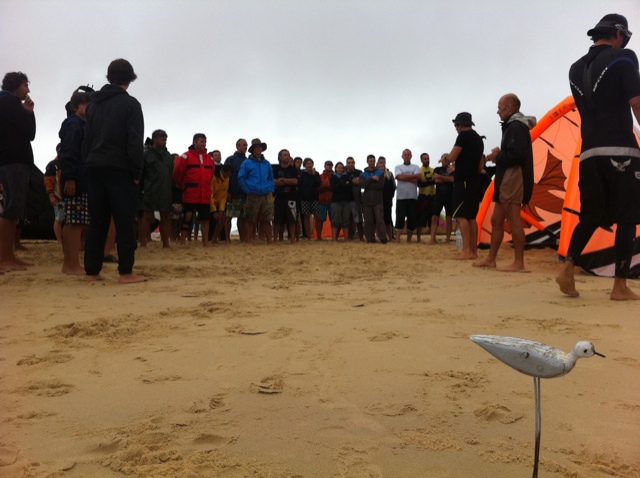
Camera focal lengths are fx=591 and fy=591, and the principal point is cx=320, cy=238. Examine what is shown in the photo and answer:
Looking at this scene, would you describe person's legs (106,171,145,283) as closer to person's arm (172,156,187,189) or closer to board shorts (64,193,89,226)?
board shorts (64,193,89,226)

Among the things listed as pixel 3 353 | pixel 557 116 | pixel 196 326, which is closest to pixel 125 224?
pixel 196 326

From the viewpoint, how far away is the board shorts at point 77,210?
508 centimetres

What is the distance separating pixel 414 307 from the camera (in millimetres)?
3570

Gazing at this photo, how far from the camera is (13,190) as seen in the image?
5.26m

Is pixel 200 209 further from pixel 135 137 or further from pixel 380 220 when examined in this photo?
pixel 135 137

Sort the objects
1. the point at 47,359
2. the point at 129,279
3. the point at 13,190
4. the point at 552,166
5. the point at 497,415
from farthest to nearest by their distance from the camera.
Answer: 1. the point at 552,166
2. the point at 13,190
3. the point at 129,279
4. the point at 47,359
5. the point at 497,415

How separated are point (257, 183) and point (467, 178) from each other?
4026 millimetres

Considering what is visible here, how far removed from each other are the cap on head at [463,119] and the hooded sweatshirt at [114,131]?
3.76m

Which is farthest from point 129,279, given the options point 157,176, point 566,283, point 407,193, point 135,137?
point 407,193

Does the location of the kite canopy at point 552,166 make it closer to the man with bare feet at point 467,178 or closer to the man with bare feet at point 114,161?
the man with bare feet at point 467,178

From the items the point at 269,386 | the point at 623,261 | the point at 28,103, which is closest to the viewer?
the point at 269,386

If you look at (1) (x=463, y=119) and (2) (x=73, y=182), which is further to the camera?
(1) (x=463, y=119)

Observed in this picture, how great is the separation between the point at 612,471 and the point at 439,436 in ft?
1.45

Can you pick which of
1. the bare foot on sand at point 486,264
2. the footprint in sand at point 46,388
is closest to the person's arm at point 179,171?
the bare foot on sand at point 486,264
